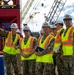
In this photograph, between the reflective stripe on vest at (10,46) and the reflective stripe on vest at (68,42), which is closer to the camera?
the reflective stripe on vest at (68,42)

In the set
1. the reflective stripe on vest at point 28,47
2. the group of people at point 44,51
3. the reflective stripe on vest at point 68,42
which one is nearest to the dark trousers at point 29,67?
the group of people at point 44,51

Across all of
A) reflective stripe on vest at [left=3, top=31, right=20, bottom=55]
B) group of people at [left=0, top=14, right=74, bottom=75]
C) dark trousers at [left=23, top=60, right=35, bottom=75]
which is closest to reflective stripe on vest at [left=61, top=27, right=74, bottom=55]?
group of people at [left=0, top=14, right=74, bottom=75]

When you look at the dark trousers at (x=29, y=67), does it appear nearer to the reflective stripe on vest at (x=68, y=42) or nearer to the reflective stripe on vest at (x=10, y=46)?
the reflective stripe on vest at (x=10, y=46)

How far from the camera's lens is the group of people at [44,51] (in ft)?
25.7

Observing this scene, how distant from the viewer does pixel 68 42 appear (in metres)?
7.79

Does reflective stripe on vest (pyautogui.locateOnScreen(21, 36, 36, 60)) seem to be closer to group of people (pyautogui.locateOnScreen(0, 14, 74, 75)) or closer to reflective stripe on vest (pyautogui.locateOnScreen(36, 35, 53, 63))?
group of people (pyautogui.locateOnScreen(0, 14, 74, 75))

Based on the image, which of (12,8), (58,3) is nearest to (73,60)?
(12,8)

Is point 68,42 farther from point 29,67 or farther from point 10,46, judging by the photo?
point 10,46

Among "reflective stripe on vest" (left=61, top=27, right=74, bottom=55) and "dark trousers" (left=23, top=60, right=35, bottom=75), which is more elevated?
"reflective stripe on vest" (left=61, top=27, right=74, bottom=55)

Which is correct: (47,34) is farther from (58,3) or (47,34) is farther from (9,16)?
(58,3)

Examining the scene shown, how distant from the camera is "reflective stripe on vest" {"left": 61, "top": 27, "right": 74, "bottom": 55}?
771 cm

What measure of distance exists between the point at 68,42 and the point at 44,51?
0.80 metres

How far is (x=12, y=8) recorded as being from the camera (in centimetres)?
2034

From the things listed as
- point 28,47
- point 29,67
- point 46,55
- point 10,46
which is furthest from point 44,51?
point 10,46
